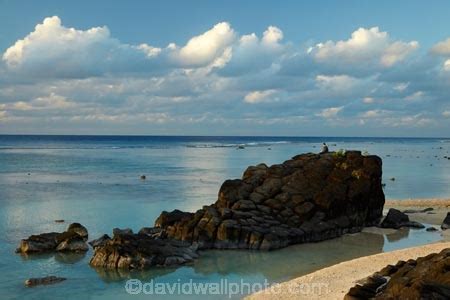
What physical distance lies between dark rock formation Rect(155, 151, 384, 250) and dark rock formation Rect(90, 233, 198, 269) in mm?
3282

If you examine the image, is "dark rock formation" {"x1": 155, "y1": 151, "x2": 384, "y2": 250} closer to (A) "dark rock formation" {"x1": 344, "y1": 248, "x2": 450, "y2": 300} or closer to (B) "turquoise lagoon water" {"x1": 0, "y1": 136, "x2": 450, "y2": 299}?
(B) "turquoise lagoon water" {"x1": 0, "y1": 136, "x2": 450, "y2": 299}

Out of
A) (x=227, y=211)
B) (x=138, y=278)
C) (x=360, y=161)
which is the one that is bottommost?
(x=138, y=278)

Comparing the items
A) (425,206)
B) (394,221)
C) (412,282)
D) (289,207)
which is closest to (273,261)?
(289,207)

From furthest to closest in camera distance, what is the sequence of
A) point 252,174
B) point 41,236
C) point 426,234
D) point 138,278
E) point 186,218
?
point 252,174
point 426,234
point 186,218
point 41,236
point 138,278

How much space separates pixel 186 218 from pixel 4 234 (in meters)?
12.9

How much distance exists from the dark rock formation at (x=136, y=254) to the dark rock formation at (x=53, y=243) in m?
3.34

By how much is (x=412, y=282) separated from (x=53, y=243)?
22.3 meters

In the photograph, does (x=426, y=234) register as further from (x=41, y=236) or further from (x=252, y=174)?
(x=41, y=236)

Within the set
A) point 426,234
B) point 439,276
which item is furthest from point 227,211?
point 439,276

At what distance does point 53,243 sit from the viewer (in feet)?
105

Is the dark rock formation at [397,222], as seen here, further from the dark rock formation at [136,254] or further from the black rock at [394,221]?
the dark rock formation at [136,254]

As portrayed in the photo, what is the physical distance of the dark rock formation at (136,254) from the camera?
27766 millimetres

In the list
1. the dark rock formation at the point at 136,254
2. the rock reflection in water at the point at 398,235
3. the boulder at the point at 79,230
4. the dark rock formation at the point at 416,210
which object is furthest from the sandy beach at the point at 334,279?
the dark rock formation at the point at 416,210

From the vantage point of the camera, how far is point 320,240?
3525 cm
